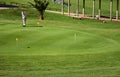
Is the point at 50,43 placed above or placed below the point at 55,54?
above

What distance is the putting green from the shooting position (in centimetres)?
2209

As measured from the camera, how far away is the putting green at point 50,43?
22.1m

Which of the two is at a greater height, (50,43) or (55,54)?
(50,43)

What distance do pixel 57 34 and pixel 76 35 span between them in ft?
3.94

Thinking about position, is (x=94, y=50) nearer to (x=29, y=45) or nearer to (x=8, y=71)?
(x=29, y=45)

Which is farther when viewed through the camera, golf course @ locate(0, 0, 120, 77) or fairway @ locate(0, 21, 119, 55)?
fairway @ locate(0, 21, 119, 55)

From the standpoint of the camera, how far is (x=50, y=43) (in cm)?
2341

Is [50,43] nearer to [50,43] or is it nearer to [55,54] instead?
[50,43]

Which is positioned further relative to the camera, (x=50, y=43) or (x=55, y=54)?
(x=50, y=43)

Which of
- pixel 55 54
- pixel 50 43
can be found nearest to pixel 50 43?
pixel 50 43

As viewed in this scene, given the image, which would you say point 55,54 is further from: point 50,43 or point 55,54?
point 50,43

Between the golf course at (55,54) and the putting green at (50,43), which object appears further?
the putting green at (50,43)

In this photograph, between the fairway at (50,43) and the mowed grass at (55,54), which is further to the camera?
the fairway at (50,43)

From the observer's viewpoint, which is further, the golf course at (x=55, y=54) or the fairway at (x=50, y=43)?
the fairway at (x=50, y=43)
